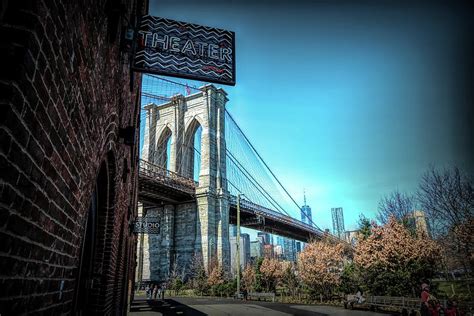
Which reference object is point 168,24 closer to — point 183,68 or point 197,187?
point 183,68

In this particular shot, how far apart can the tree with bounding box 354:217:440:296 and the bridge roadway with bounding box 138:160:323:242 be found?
12.2 metres

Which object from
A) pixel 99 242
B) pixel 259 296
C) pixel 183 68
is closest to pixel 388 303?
pixel 259 296

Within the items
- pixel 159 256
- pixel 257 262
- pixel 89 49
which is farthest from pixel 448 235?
pixel 159 256

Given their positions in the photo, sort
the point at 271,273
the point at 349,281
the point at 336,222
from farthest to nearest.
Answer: the point at 336,222 < the point at 271,273 < the point at 349,281

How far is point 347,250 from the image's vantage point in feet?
89.0

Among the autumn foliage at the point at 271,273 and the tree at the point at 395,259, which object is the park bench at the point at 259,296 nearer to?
the autumn foliage at the point at 271,273

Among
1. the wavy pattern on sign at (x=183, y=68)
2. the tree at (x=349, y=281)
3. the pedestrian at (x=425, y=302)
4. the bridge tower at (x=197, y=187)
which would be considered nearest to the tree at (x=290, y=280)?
the tree at (x=349, y=281)

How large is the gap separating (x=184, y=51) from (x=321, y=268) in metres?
18.6

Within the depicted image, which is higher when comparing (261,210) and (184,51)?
(261,210)

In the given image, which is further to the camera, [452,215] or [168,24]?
[452,215]

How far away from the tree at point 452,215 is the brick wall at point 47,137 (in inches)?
375

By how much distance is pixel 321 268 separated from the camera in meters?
19.4

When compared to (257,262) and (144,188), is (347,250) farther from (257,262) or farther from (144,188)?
(144,188)

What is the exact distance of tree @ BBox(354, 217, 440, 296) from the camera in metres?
13.9
